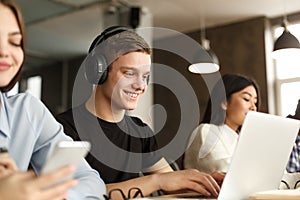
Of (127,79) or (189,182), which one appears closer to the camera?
(189,182)

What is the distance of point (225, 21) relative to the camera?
17.0ft

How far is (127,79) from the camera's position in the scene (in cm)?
159

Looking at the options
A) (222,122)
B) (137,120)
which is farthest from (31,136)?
(222,122)

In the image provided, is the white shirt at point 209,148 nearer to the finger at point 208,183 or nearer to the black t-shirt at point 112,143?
the black t-shirt at point 112,143

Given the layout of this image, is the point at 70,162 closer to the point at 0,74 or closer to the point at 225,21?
the point at 0,74

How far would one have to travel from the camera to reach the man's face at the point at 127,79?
1.58 metres

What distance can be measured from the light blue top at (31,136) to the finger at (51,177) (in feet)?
1.06

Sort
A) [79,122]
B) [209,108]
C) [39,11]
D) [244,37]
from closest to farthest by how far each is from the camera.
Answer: [79,122], [209,108], [39,11], [244,37]

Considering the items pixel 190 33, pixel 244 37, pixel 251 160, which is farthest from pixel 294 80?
pixel 251 160

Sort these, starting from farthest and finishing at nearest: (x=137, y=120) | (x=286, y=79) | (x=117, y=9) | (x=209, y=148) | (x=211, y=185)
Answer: (x=286, y=79), (x=117, y=9), (x=209, y=148), (x=137, y=120), (x=211, y=185)

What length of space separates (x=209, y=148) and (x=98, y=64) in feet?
3.27

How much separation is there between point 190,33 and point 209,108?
281 cm

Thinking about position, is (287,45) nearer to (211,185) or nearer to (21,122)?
(211,185)

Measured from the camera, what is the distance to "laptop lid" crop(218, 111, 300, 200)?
106cm
